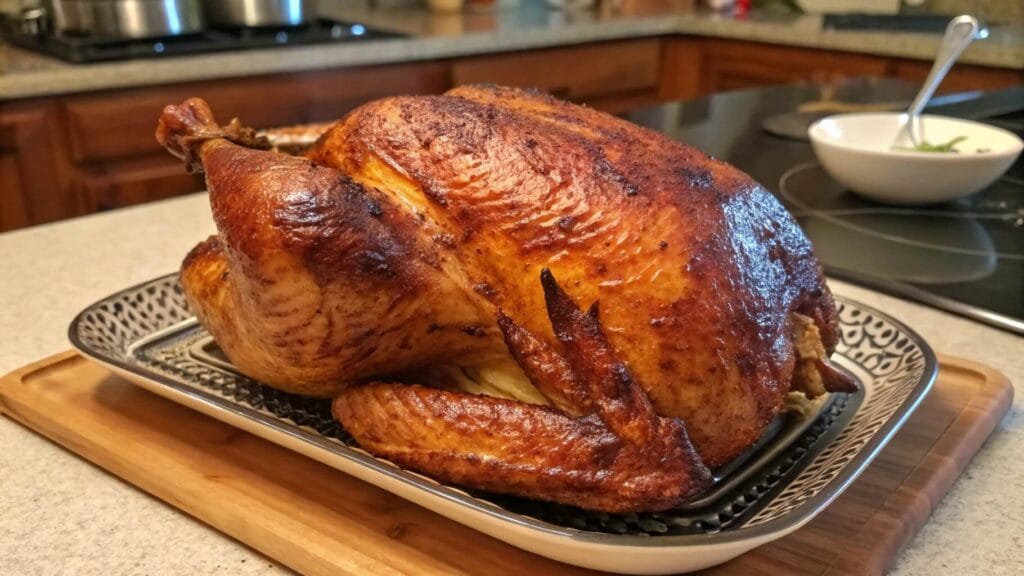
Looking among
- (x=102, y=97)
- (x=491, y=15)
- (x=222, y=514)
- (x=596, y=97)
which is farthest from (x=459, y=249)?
(x=491, y=15)

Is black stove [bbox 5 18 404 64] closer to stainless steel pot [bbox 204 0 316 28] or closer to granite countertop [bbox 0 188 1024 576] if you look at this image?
stainless steel pot [bbox 204 0 316 28]

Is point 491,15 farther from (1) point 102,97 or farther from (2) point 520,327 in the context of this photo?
(2) point 520,327

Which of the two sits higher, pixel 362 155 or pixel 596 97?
pixel 362 155

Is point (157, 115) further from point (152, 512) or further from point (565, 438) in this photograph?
point (565, 438)

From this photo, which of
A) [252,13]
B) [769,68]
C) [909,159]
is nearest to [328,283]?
[909,159]

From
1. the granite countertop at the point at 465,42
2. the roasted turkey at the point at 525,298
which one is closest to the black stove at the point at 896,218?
the roasted turkey at the point at 525,298

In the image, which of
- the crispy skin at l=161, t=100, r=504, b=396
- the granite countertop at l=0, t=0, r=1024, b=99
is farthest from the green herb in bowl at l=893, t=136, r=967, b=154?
the granite countertop at l=0, t=0, r=1024, b=99
